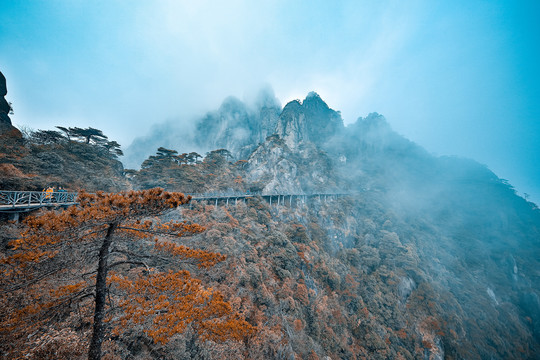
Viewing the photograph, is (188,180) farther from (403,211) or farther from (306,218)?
(403,211)

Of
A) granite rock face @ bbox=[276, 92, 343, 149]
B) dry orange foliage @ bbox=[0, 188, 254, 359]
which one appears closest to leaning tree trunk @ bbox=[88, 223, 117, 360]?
dry orange foliage @ bbox=[0, 188, 254, 359]

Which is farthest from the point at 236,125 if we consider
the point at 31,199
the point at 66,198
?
the point at 31,199

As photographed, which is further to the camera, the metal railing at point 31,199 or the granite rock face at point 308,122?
the granite rock face at point 308,122

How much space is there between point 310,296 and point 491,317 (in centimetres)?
3470

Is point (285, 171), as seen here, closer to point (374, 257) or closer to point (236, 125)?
point (374, 257)

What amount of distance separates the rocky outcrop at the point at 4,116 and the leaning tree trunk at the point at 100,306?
22.1 m

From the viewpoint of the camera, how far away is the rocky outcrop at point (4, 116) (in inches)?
629

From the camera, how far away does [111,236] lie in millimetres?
4637

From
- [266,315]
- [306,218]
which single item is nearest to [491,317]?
[306,218]

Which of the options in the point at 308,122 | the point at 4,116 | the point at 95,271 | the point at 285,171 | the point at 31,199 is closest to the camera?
the point at 95,271

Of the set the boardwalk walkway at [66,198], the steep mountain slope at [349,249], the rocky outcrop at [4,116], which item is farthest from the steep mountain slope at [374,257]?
the rocky outcrop at [4,116]

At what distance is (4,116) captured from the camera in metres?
18.3

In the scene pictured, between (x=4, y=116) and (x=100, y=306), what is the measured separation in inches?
1117

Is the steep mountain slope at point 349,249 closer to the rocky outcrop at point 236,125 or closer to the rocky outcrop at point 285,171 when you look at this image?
the rocky outcrop at point 285,171
